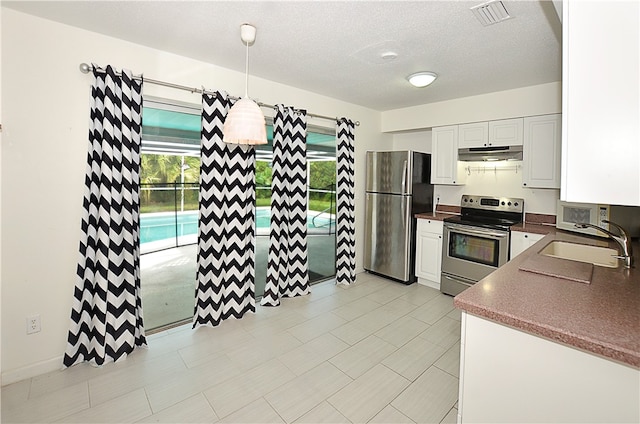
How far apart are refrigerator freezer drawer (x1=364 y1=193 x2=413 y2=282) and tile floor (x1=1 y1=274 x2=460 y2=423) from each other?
109 centimetres

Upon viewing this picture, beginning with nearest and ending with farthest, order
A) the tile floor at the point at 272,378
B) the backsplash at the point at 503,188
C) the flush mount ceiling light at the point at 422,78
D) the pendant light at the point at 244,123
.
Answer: the tile floor at the point at 272,378
the pendant light at the point at 244,123
the flush mount ceiling light at the point at 422,78
the backsplash at the point at 503,188

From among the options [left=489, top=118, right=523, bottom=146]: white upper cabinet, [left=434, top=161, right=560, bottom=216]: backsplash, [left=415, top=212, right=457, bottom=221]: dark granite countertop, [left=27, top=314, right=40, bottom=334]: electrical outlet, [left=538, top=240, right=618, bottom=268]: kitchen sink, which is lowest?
[left=27, top=314, right=40, bottom=334]: electrical outlet

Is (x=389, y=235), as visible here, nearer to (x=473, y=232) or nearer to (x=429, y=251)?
(x=429, y=251)

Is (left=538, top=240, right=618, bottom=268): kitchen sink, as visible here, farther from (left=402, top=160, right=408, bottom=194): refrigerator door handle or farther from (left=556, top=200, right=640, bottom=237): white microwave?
(left=402, top=160, right=408, bottom=194): refrigerator door handle

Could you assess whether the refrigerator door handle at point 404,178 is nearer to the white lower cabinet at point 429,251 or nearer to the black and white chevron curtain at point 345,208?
the white lower cabinet at point 429,251

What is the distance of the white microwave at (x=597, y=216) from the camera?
262 cm

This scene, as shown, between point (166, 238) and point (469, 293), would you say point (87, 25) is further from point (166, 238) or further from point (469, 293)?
point (469, 293)

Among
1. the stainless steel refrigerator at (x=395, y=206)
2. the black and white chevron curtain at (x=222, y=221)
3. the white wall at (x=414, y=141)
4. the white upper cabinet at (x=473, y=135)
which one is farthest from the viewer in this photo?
the white wall at (x=414, y=141)

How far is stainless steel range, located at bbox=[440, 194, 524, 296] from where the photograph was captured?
3416mm

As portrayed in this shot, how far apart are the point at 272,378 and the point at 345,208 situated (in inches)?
93.7

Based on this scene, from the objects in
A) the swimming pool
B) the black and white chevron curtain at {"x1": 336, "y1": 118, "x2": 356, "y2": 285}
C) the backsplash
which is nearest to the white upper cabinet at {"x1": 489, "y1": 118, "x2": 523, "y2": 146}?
the backsplash

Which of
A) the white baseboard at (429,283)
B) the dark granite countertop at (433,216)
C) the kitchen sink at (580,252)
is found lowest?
the white baseboard at (429,283)

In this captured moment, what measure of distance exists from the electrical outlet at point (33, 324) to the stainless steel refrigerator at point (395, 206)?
11.8 ft

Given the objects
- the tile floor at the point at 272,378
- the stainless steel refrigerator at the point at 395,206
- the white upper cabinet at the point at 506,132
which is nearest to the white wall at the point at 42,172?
the tile floor at the point at 272,378
